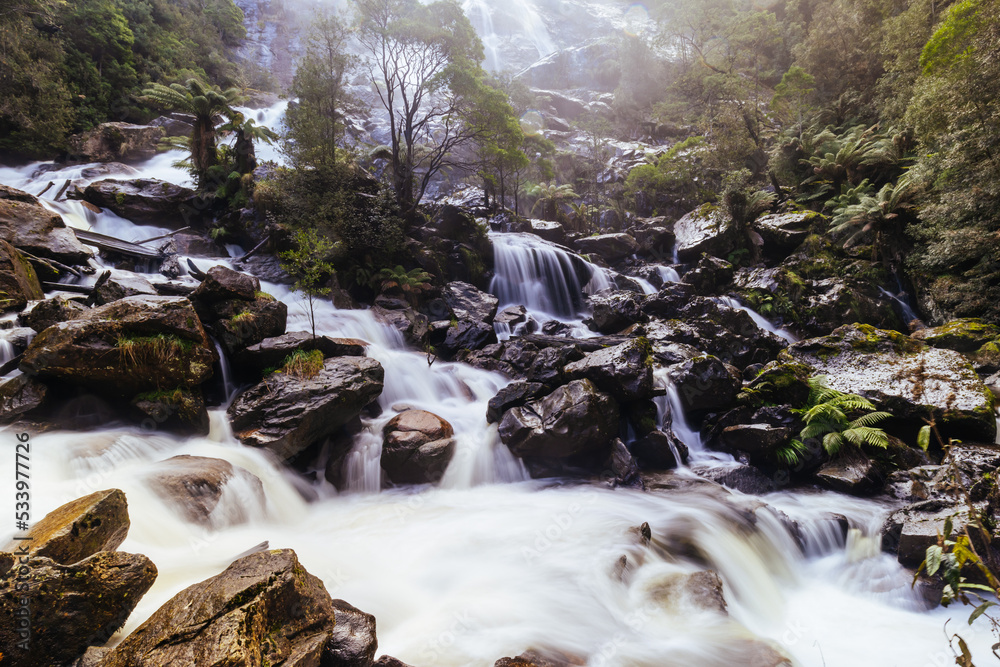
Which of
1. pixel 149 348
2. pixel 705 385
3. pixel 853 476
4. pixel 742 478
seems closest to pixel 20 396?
pixel 149 348

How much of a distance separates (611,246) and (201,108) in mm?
17192

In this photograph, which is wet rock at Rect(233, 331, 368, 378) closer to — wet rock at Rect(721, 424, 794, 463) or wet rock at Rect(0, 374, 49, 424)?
wet rock at Rect(0, 374, 49, 424)

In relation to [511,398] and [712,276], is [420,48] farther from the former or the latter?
[511,398]

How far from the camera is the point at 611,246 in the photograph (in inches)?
770

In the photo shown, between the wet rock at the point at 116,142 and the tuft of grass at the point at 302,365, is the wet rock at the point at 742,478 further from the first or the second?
the wet rock at the point at 116,142

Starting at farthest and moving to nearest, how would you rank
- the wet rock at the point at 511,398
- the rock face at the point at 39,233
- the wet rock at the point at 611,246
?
the wet rock at the point at 611,246 < the rock face at the point at 39,233 < the wet rock at the point at 511,398

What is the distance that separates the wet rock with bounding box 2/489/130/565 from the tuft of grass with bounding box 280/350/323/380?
13.1 feet

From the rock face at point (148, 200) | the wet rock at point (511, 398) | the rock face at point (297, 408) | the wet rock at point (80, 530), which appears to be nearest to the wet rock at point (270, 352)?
the rock face at point (297, 408)

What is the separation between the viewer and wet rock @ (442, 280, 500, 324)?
13.1 metres

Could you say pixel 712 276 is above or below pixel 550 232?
below

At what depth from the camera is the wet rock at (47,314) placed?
6.32 m

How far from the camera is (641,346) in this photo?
802 cm

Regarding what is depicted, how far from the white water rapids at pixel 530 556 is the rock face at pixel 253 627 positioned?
2.77 feet

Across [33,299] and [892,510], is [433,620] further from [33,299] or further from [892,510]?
[33,299]
